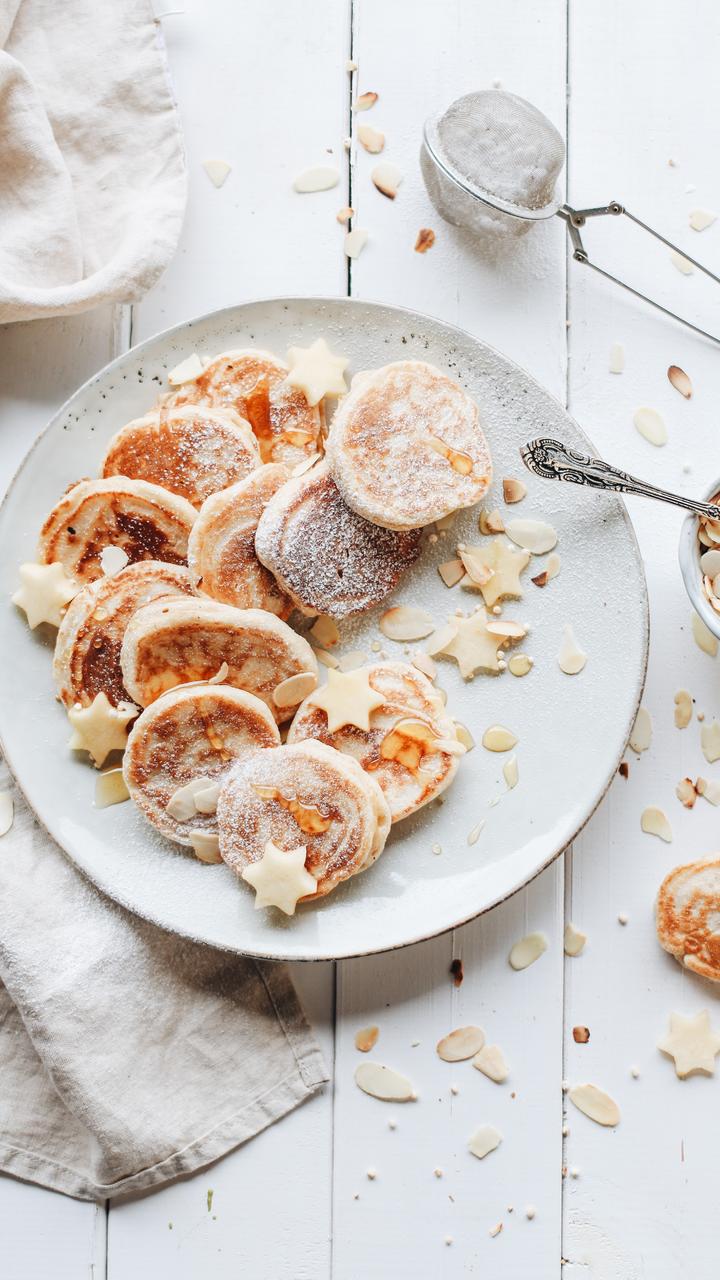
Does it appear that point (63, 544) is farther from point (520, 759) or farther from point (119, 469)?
point (520, 759)

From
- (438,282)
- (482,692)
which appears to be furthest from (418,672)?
(438,282)

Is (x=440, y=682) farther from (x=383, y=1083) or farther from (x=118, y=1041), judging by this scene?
(x=118, y=1041)

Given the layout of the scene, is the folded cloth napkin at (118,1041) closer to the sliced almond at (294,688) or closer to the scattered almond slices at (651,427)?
the sliced almond at (294,688)

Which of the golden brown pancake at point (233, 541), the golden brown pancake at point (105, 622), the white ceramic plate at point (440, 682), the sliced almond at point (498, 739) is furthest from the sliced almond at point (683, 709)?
the golden brown pancake at point (105, 622)

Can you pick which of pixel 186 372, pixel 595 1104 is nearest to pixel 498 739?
pixel 595 1104

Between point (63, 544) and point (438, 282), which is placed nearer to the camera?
point (63, 544)

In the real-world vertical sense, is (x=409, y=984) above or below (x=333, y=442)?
below
